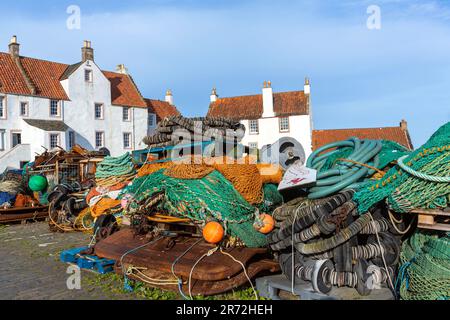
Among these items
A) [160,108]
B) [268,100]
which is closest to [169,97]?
[160,108]

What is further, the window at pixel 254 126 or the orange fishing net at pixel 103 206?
the window at pixel 254 126

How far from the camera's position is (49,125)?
30.0 meters

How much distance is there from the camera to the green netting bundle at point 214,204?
5793 mm

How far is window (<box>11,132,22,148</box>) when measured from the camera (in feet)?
95.0

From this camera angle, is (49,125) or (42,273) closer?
(42,273)

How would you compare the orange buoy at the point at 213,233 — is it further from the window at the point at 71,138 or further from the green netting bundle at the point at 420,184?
the window at the point at 71,138

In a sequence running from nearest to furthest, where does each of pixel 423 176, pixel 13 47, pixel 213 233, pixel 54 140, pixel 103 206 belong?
pixel 423 176, pixel 213 233, pixel 103 206, pixel 54 140, pixel 13 47

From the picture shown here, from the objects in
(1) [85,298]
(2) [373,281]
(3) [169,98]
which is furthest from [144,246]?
(3) [169,98]

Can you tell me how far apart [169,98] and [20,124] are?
1934 centimetres

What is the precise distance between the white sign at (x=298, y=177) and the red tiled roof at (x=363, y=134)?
32.1m

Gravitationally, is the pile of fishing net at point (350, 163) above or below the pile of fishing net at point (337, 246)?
above

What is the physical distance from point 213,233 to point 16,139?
28211 millimetres

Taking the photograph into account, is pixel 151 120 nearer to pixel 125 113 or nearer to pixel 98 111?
pixel 125 113

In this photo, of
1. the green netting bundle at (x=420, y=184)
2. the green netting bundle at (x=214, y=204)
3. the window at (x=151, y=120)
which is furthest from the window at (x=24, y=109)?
the green netting bundle at (x=420, y=184)
